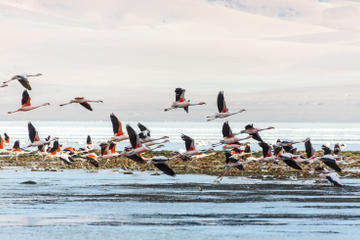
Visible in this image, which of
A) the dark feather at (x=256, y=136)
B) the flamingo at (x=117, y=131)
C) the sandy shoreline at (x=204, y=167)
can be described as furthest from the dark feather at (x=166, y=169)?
the sandy shoreline at (x=204, y=167)

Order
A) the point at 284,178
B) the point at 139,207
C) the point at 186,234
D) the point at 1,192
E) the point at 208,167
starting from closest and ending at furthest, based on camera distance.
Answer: the point at 186,234 → the point at 139,207 → the point at 1,192 → the point at 284,178 → the point at 208,167

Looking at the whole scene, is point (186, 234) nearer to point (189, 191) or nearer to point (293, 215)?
point (293, 215)

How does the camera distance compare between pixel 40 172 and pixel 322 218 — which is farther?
pixel 40 172

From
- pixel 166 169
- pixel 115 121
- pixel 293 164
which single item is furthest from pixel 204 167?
pixel 166 169

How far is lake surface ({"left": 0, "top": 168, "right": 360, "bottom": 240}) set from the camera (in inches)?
1070

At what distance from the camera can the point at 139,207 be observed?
33.8m

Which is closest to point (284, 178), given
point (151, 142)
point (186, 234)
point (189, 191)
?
point (189, 191)

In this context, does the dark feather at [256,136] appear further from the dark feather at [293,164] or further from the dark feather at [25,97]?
the dark feather at [25,97]

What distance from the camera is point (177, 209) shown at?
33.1 meters

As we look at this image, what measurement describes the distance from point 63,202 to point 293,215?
11.0 metres

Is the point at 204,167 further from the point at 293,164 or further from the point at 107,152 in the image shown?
the point at 293,164

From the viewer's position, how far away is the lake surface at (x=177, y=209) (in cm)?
2717

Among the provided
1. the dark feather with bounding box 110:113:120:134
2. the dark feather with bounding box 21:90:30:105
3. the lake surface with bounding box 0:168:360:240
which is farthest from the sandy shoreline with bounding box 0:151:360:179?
the dark feather with bounding box 110:113:120:134

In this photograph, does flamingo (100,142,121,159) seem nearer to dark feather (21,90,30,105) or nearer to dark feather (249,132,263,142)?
dark feather (21,90,30,105)
